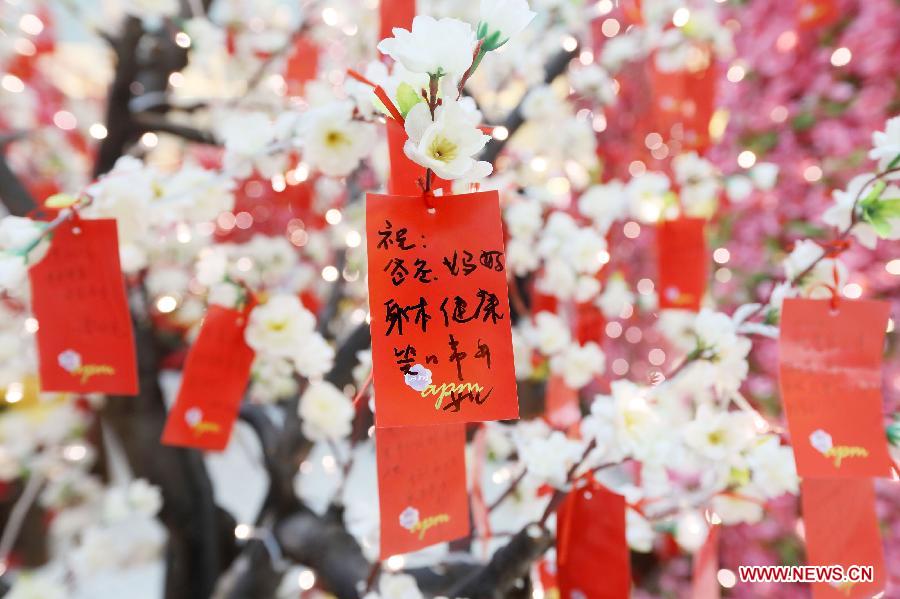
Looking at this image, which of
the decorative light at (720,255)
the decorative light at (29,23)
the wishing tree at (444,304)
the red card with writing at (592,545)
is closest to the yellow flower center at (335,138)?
the wishing tree at (444,304)

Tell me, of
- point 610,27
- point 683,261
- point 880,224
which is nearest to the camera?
point 880,224

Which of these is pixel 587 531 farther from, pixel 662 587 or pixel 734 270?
pixel 734 270

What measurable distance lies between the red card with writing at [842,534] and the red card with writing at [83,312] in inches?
36.0

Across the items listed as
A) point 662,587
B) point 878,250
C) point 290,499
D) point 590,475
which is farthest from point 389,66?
point 662,587

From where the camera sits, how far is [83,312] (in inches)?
27.2

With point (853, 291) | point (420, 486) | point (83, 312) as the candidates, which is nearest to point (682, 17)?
point (853, 291)

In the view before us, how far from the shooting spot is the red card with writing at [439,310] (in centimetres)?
49

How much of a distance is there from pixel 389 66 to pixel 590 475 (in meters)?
0.67

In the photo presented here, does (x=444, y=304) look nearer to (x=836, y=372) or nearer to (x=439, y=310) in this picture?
(x=439, y=310)

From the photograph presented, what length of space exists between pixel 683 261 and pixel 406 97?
3.06ft

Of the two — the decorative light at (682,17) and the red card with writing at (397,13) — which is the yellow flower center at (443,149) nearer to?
the red card with writing at (397,13)

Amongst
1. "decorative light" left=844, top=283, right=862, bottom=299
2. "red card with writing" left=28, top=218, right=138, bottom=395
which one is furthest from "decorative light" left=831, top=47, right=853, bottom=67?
"red card with writing" left=28, top=218, right=138, bottom=395

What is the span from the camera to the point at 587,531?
771 millimetres

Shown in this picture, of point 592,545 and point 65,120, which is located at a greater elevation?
point 65,120
